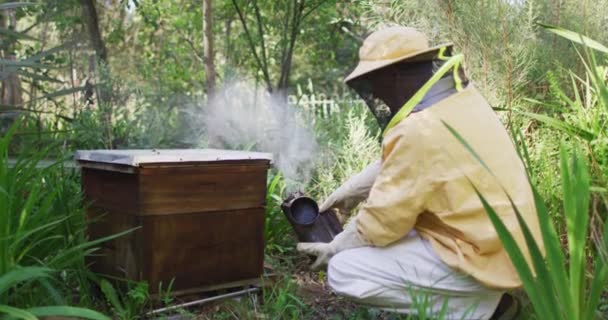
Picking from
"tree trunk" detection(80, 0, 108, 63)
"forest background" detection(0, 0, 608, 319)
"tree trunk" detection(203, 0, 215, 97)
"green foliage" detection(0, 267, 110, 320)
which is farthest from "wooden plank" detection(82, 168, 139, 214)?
"tree trunk" detection(80, 0, 108, 63)

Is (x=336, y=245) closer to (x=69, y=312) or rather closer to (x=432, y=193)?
(x=432, y=193)

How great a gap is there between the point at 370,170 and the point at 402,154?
0.66m

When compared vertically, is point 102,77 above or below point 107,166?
above

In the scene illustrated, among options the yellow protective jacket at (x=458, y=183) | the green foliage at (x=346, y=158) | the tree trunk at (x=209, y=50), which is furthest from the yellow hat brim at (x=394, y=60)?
the tree trunk at (x=209, y=50)

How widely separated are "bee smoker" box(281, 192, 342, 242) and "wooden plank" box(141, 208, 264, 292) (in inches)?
8.2

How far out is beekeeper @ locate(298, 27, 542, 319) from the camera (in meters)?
2.46

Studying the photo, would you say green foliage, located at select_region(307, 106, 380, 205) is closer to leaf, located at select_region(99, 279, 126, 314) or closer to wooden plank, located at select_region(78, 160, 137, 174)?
wooden plank, located at select_region(78, 160, 137, 174)

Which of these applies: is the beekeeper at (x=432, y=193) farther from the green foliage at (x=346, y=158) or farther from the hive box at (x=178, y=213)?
the green foliage at (x=346, y=158)

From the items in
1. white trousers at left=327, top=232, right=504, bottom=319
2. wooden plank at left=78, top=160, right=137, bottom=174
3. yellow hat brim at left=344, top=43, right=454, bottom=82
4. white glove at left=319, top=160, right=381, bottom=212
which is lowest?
white trousers at left=327, top=232, right=504, bottom=319

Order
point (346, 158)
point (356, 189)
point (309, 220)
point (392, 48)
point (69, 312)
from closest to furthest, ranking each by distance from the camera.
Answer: point (69, 312) → point (392, 48) → point (356, 189) → point (309, 220) → point (346, 158)

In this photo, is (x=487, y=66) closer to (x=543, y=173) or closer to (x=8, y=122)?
(x=543, y=173)

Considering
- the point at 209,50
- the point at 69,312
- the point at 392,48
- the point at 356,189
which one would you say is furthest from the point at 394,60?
the point at 209,50

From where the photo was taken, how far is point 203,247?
2957 millimetres

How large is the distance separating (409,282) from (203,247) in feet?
2.96
